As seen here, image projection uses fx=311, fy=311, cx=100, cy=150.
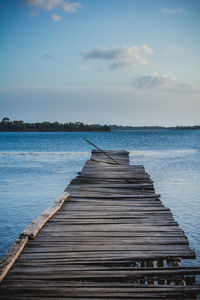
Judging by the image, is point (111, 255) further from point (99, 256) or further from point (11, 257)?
point (11, 257)

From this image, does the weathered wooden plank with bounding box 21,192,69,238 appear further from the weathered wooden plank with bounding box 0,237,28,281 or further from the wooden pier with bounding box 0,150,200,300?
the weathered wooden plank with bounding box 0,237,28,281

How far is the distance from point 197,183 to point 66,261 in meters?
15.2

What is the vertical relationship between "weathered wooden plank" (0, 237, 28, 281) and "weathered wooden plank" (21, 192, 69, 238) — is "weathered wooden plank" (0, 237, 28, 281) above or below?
below

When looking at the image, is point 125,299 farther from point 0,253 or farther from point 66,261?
point 0,253

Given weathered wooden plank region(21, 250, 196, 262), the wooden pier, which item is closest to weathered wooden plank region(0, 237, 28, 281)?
the wooden pier

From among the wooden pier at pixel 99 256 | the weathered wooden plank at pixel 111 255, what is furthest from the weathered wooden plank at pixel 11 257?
the weathered wooden plank at pixel 111 255

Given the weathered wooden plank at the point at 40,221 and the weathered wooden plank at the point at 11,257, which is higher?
the weathered wooden plank at the point at 40,221

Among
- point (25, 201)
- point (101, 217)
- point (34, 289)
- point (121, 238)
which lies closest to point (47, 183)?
point (25, 201)

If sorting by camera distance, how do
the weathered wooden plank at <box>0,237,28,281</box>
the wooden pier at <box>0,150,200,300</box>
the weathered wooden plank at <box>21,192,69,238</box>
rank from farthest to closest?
the weathered wooden plank at <box>21,192,69,238</box> < the weathered wooden plank at <box>0,237,28,281</box> < the wooden pier at <box>0,150,200,300</box>

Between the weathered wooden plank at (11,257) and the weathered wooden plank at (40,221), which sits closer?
the weathered wooden plank at (11,257)

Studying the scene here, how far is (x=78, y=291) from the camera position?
321cm

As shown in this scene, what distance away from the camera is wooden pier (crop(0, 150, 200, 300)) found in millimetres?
3236

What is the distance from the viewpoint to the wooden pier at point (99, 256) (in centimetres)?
324

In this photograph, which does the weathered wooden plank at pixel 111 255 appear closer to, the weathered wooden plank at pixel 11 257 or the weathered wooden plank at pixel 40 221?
the weathered wooden plank at pixel 11 257
